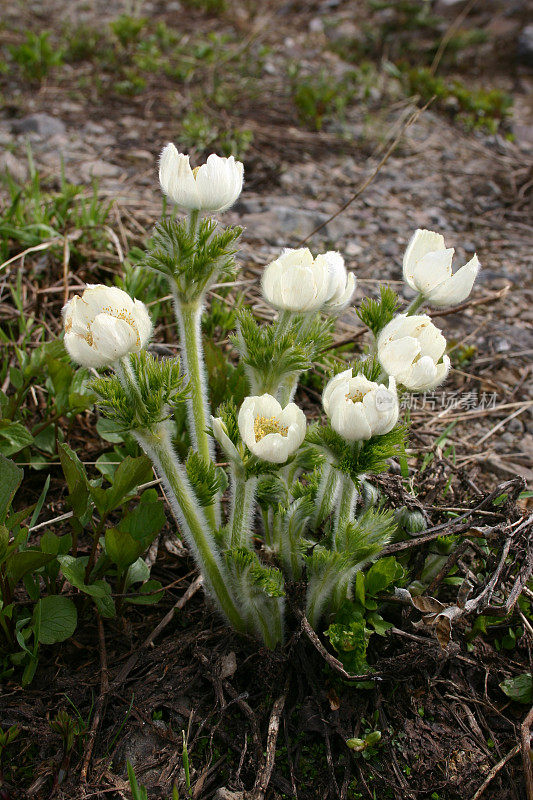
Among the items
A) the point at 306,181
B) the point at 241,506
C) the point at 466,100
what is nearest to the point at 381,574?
the point at 241,506

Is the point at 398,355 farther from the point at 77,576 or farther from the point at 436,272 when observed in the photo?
the point at 77,576

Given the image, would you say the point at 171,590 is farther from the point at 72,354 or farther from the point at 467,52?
the point at 467,52

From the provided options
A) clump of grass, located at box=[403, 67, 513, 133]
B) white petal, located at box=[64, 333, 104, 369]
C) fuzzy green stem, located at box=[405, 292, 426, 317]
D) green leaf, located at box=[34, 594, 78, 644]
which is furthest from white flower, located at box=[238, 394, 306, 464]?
clump of grass, located at box=[403, 67, 513, 133]

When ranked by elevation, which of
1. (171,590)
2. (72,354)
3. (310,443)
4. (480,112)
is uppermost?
(72,354)

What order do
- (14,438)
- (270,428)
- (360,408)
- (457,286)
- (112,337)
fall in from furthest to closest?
1. (14,438)
2. (457,286)
3. (270,428)
4. (112,337)
5. (360,408)


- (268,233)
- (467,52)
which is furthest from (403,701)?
(467,52)
